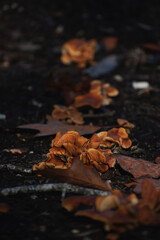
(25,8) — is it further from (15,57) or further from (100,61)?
(100,61)

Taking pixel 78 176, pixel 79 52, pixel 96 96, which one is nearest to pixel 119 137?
pixel 78 176

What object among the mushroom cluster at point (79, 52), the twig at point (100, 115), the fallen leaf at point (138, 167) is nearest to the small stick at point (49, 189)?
the fallen leaf at point (138, 167)

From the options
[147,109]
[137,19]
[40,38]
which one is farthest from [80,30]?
[147,109]

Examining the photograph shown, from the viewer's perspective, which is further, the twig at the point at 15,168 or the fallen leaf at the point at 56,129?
the fallen leaf at the point at 56,129

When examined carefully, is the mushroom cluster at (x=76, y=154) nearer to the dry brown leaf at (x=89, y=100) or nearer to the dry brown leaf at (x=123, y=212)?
the dry brown leaf at (x=123, y=212)

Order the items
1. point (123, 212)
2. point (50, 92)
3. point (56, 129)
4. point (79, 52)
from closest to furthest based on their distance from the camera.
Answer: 1. point (123, 212)
2. point (56, 129)
3. point (50, 92)
4. point (79, 52)

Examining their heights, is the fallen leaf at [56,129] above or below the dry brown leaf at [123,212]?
below

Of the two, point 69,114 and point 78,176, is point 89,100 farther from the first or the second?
point 78,176
